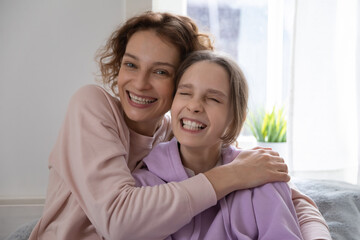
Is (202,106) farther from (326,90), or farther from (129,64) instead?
(326,90)

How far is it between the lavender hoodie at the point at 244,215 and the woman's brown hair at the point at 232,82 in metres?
0.22

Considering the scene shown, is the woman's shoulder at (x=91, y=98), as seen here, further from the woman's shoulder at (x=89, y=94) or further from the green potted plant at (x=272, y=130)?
the green potted plant at (x=272, y=130)

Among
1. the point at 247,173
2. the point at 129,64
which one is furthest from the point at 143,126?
the point at 247,173

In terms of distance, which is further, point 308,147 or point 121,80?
point 308,147

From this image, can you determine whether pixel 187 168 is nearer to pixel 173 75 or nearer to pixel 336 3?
pixel 173 75

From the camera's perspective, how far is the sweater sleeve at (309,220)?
1.32 m

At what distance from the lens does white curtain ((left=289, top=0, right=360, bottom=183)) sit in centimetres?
295

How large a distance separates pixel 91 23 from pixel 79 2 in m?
0.13

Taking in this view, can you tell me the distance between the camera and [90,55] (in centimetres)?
253

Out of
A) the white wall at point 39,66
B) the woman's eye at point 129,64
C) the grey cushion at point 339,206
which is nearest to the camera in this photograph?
the woman's eye at point 129,64

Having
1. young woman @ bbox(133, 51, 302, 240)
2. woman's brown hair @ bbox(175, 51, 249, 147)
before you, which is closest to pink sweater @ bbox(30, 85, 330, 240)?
young woman @ bbox(133, 51, 302, 240)

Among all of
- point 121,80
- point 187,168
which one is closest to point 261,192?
point 187,168

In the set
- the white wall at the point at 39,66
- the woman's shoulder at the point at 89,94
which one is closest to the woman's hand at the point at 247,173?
the woman's shoulder at the point at 89,94

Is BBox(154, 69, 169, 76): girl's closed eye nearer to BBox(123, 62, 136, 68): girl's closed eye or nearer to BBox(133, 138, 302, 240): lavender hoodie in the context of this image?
BBox(123, 62, 136, 68): girl's closed eye
